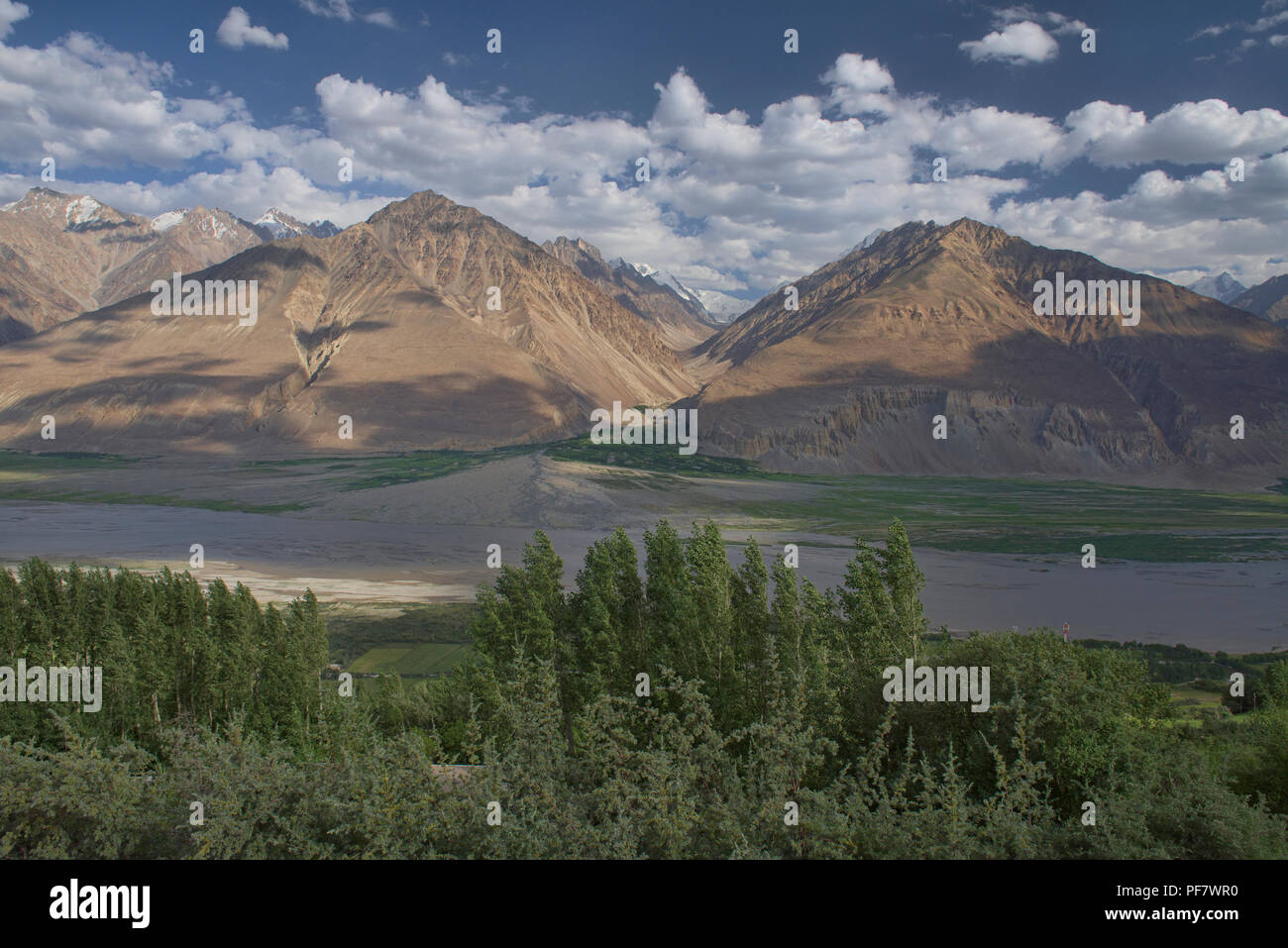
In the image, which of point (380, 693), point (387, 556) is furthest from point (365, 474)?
point (380, 693)

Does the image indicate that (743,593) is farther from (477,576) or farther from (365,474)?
(365,474)

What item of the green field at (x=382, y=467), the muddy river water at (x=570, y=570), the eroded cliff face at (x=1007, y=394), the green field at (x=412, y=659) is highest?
the eroded cliff face at (x=1007, y=394)

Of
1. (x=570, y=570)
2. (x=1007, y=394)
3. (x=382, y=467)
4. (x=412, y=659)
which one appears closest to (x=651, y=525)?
(x=570, y=570)

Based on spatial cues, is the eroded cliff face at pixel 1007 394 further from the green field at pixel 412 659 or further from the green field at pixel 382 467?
the green field at pixel 412 659

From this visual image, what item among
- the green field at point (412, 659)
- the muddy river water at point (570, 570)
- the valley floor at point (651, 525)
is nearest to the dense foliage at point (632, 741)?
the green field at point (412, 659)

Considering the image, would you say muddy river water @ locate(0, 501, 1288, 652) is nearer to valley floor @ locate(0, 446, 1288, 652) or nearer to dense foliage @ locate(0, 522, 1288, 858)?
valley floor @ locate(0, 446, 1288, 652)
